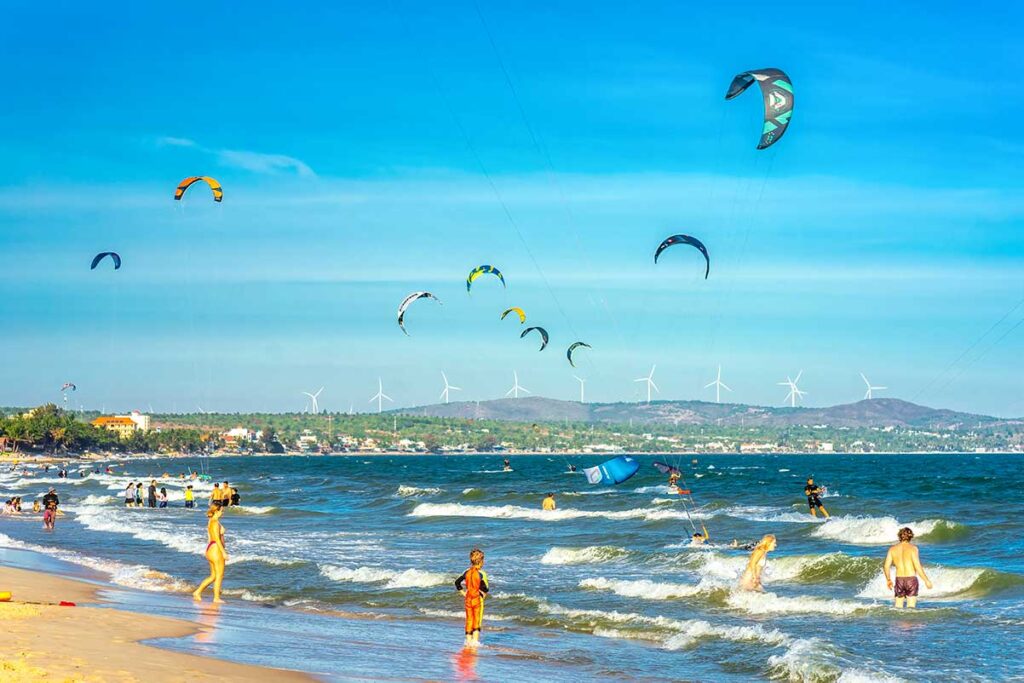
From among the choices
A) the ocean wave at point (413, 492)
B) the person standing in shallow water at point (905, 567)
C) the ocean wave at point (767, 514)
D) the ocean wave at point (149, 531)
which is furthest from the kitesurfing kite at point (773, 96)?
the ocean wave at point (413, 492)

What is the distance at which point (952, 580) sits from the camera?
23500 mm

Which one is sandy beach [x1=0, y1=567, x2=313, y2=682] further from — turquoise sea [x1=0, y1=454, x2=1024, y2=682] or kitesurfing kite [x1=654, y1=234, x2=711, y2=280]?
kitesurfing kite [x1=654, y1=234, x2=711, y2=280]

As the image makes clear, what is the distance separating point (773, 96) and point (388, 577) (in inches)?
495

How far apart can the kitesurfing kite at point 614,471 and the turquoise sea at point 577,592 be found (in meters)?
2.04

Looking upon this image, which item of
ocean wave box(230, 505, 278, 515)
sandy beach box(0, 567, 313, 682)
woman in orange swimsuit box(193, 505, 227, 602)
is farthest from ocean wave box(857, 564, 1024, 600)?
ocean wave box(230, 505, 278, 515)

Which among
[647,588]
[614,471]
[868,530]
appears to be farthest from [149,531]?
[868,530]

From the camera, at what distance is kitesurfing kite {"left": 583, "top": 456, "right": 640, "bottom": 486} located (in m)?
29.1

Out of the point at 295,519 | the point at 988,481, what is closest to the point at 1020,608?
the point at 295,519

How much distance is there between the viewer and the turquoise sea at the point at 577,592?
51.5ft

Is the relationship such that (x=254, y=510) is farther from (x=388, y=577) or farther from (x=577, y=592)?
(x=577, y=592)

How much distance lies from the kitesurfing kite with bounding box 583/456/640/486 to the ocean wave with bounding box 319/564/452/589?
17.0 feet

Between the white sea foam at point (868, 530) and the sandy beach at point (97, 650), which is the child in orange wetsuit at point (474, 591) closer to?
the sandy beach at point (97, 650)

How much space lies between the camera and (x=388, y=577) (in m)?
25.5

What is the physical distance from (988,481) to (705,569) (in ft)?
216
